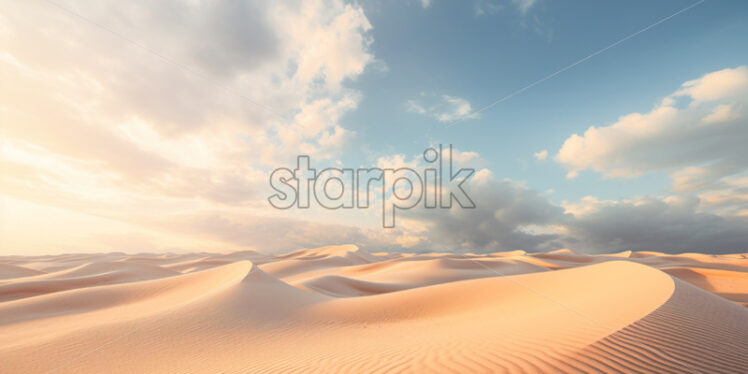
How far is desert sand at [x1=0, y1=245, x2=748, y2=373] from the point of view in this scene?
3645 mm

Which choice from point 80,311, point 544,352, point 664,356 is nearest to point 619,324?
point 664,356

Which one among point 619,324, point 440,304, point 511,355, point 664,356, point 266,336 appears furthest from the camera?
point 440,304

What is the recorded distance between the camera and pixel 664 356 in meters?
3.39

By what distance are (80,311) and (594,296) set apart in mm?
17315

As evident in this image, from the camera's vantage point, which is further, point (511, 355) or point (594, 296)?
point (594, 296)

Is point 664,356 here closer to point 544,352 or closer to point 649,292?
point 544,352

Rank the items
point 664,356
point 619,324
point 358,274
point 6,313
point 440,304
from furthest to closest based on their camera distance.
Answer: point 358,274 → point 6,313 → point 440,304 → point 619,324 → point 664,356

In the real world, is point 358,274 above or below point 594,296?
below

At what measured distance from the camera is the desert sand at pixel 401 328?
3.64m

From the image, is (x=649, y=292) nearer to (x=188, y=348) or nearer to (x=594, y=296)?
(x=594, y=296)

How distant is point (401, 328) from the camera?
7957 mm

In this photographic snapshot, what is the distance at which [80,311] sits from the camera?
468 inches

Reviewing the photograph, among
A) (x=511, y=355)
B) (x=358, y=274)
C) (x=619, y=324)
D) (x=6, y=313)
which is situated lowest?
(x=358, y=274)

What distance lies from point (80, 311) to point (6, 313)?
2191mm
